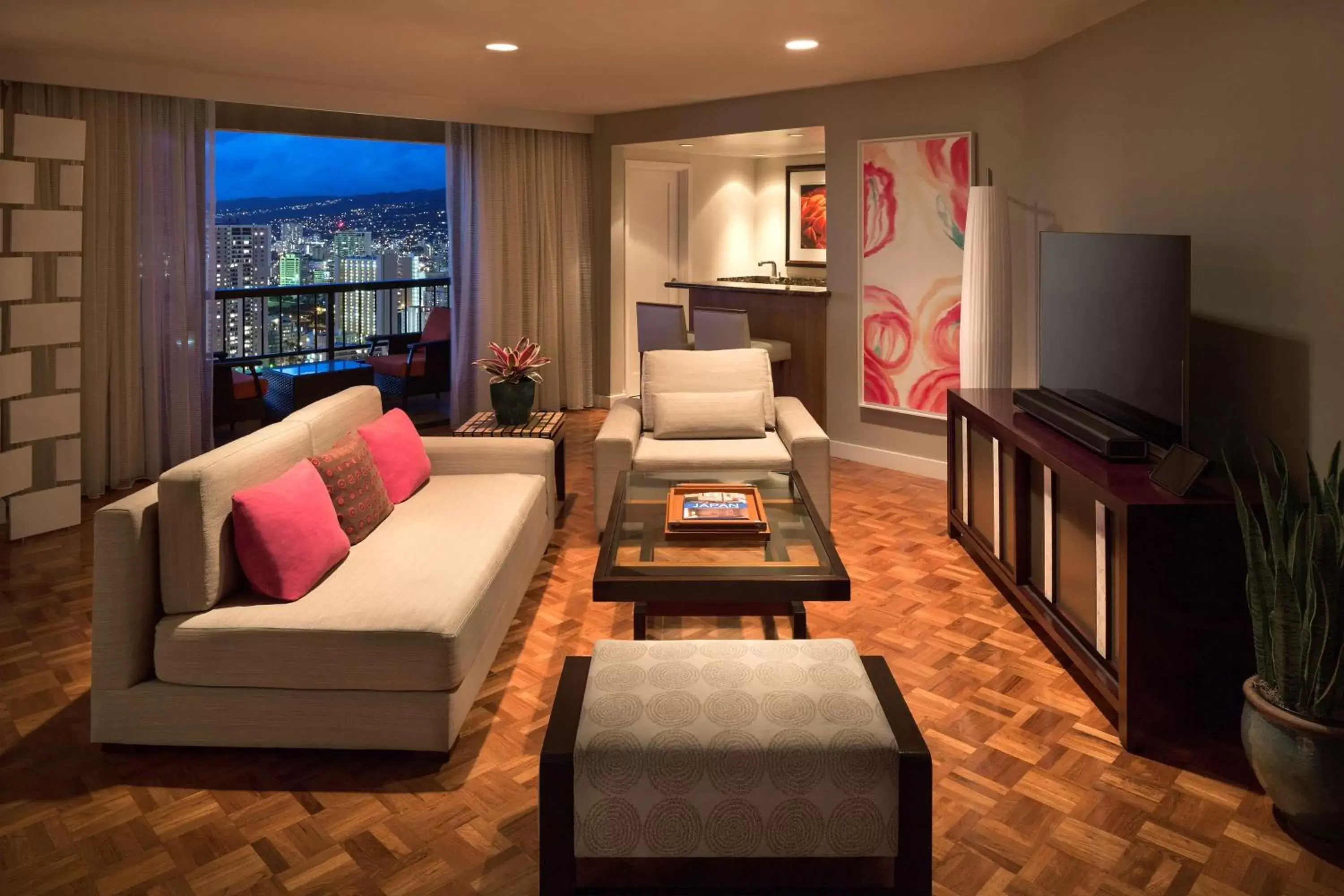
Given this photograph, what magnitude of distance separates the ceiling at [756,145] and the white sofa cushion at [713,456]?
7.95ft

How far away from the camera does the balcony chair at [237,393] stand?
21.4ft

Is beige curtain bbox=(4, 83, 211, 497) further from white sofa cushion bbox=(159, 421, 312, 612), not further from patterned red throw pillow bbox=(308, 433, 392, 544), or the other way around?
white sofa cushion bbox=(159, 421, 312, 612)

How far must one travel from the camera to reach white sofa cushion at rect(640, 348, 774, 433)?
5.09 meters

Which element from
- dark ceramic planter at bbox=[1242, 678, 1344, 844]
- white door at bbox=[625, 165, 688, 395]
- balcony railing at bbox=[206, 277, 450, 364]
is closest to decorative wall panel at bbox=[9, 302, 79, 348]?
balcony railing at bbox=[206, 277, 450, 364]


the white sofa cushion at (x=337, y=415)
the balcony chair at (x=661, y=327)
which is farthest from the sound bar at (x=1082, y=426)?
the balcony chair at (x=661, y=327)

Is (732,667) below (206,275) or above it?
below

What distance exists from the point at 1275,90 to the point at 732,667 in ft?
7.95

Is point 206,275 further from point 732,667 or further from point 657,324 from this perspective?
point 732,667

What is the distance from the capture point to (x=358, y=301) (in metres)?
8.28

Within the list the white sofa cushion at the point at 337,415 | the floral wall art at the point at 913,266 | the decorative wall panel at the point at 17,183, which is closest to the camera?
the white sofa cushion at the point at 337,415

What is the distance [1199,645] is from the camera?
109 inches

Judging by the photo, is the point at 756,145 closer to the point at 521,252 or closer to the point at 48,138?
the point at 521,252

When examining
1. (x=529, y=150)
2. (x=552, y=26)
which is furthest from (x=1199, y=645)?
(x=529, y=150)

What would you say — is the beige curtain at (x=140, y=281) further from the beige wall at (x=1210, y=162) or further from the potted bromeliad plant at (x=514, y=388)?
the beige wall at (x=1210, y=162)
